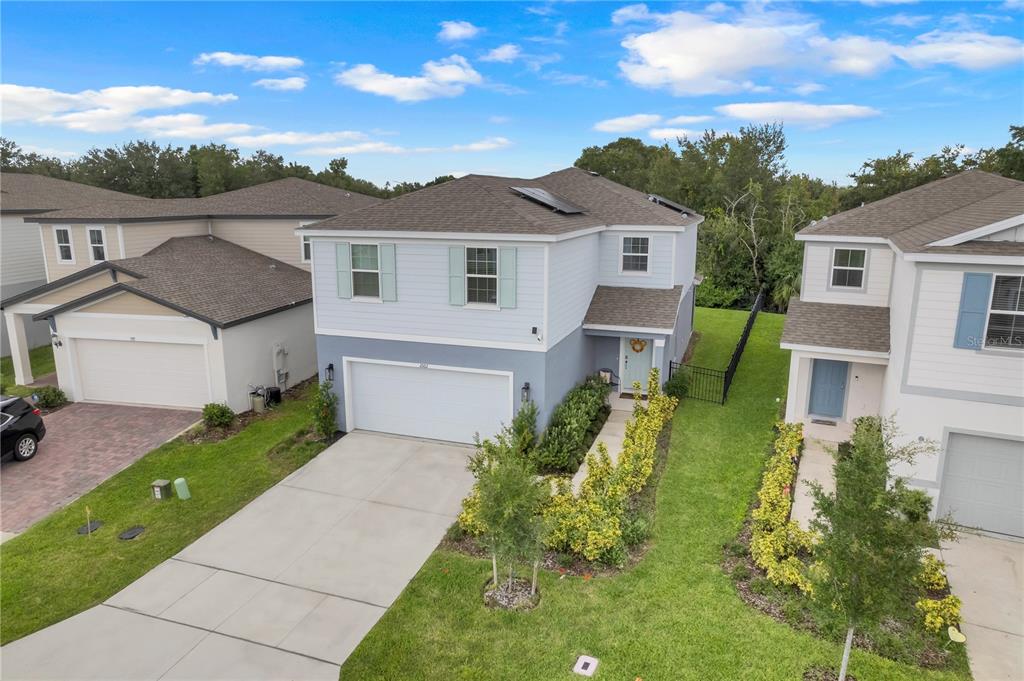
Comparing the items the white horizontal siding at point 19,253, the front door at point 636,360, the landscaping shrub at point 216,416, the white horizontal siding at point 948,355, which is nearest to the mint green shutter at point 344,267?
the landscaping shrub at point 216,416

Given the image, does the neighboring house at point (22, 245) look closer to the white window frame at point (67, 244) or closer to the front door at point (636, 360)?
the white window frame at point (67, 244)

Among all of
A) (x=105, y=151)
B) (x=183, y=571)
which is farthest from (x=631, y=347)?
(x=105, y=151)

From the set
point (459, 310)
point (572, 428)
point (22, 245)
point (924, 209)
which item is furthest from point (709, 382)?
point (22, 245)

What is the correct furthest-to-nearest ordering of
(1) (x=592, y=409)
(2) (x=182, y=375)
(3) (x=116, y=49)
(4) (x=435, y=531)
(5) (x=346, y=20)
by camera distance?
(3) (x=116, y=49), (5) (x=346, y=20), (2) (x=182, y=375), (1) (x=592, y=409), (4) (x=435, y=531)

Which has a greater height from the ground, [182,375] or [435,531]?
[182,375]

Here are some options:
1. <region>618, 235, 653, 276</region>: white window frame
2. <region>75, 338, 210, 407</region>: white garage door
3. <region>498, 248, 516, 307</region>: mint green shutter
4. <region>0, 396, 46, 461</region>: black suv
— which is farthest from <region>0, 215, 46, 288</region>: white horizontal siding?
<region>618, 235, 653, 276</region>: white window frame

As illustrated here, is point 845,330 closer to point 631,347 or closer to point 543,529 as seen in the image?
point 631,347

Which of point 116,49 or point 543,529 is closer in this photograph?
point 543,529
